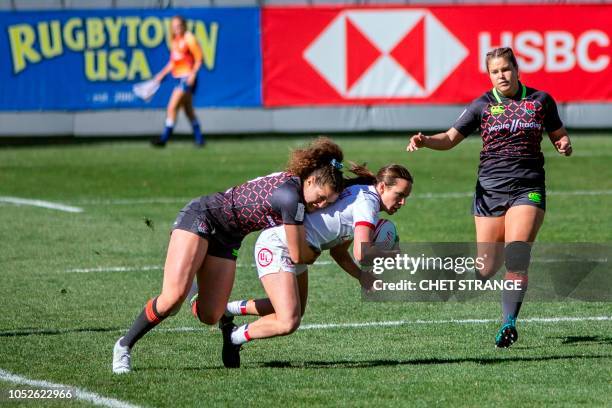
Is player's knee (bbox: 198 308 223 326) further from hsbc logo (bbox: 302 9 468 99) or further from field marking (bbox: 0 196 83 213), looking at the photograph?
hsbc logo (bbox: 302 9 468 99)

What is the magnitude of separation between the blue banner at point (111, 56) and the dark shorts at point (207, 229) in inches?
651

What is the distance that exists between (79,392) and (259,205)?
1582 millimetres

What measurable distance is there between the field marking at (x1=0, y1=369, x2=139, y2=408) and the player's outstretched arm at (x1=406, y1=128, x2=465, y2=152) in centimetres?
289

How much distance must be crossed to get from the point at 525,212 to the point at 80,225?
7654 millimetres

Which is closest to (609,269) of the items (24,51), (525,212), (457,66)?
(525,212)

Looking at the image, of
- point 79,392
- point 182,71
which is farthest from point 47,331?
point 182,71

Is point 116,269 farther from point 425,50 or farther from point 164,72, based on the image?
point 425,50

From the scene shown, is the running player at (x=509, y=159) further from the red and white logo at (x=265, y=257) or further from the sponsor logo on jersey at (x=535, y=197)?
the red and white logo at (x=265, y=257)

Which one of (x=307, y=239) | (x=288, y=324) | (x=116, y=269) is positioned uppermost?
(x=307, y=239)

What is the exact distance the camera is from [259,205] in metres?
7.95

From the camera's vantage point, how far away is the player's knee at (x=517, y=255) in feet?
29.6

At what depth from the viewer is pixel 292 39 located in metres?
24.5

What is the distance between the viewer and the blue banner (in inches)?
961

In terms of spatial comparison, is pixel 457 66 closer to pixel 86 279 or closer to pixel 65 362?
pixel 86 279
